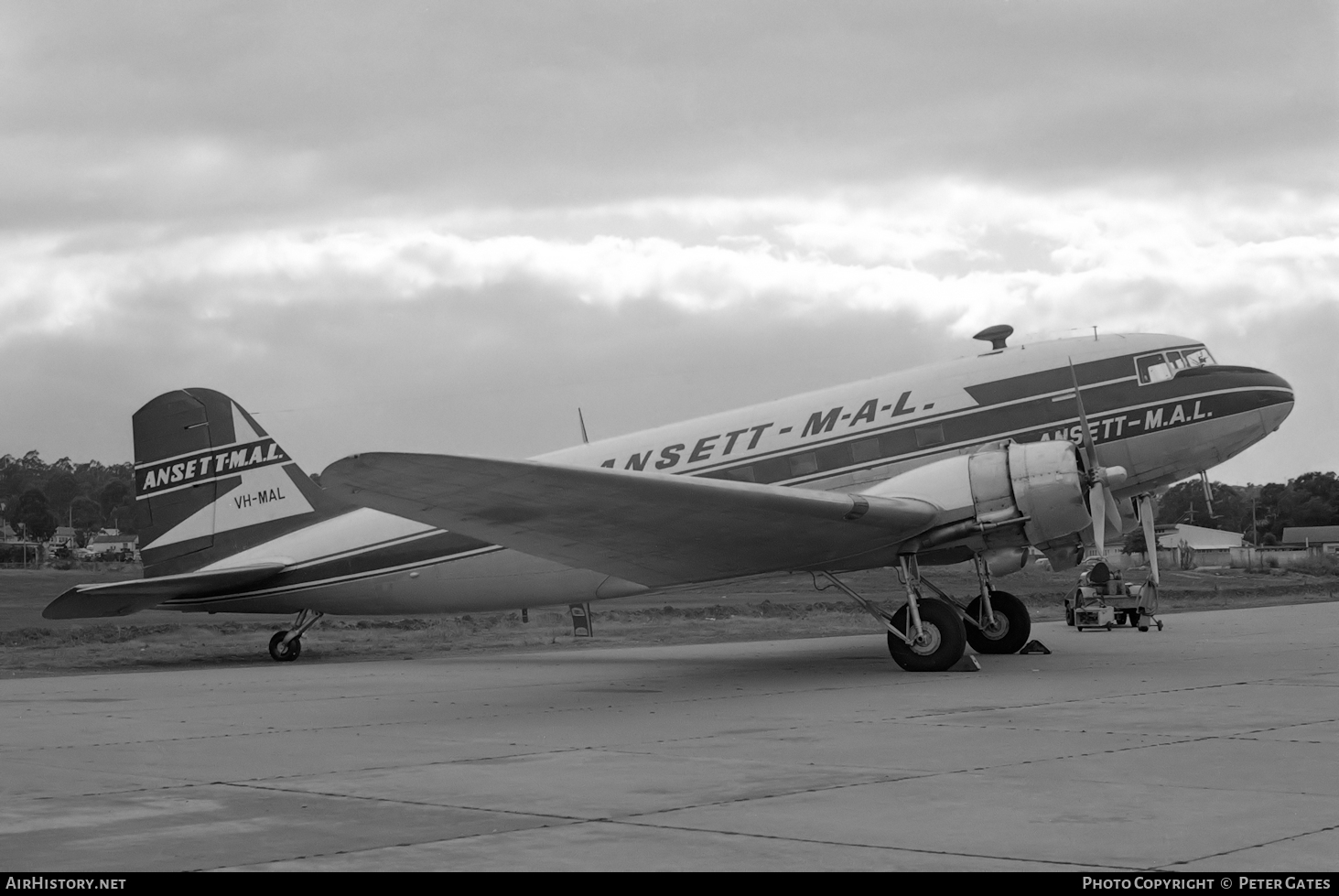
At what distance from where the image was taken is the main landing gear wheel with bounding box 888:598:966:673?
51.1 ft

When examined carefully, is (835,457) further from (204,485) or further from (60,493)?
(60,493)

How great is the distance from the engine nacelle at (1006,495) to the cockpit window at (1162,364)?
2334 millimetres

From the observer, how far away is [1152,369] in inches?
695

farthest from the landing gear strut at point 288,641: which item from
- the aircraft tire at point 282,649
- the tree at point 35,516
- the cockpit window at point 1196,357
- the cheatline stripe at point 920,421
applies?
the tree at point 35,516

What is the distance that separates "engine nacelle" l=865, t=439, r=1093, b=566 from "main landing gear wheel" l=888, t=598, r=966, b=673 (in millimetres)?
845

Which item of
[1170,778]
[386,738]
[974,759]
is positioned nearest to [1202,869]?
[1170,778]

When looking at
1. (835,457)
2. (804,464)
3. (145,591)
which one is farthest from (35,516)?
(835,457)

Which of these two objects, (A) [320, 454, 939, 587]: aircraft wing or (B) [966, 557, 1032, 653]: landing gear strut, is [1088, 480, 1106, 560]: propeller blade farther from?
(B) [966, 557, 1032, 653]: landing gear strut

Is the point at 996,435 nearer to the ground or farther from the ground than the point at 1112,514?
farther from the ground

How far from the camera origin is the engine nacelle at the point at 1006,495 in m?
15.5

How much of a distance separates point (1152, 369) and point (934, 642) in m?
5.29

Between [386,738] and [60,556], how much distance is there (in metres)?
126

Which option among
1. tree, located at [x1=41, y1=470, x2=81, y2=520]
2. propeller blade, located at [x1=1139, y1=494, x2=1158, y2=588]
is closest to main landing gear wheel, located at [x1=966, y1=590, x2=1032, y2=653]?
propeller blade, located at [x1=1139, y1=494, x2=1158, y2=588]

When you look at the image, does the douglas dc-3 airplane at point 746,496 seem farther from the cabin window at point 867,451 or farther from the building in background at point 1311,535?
the building in background at point 1311,535
